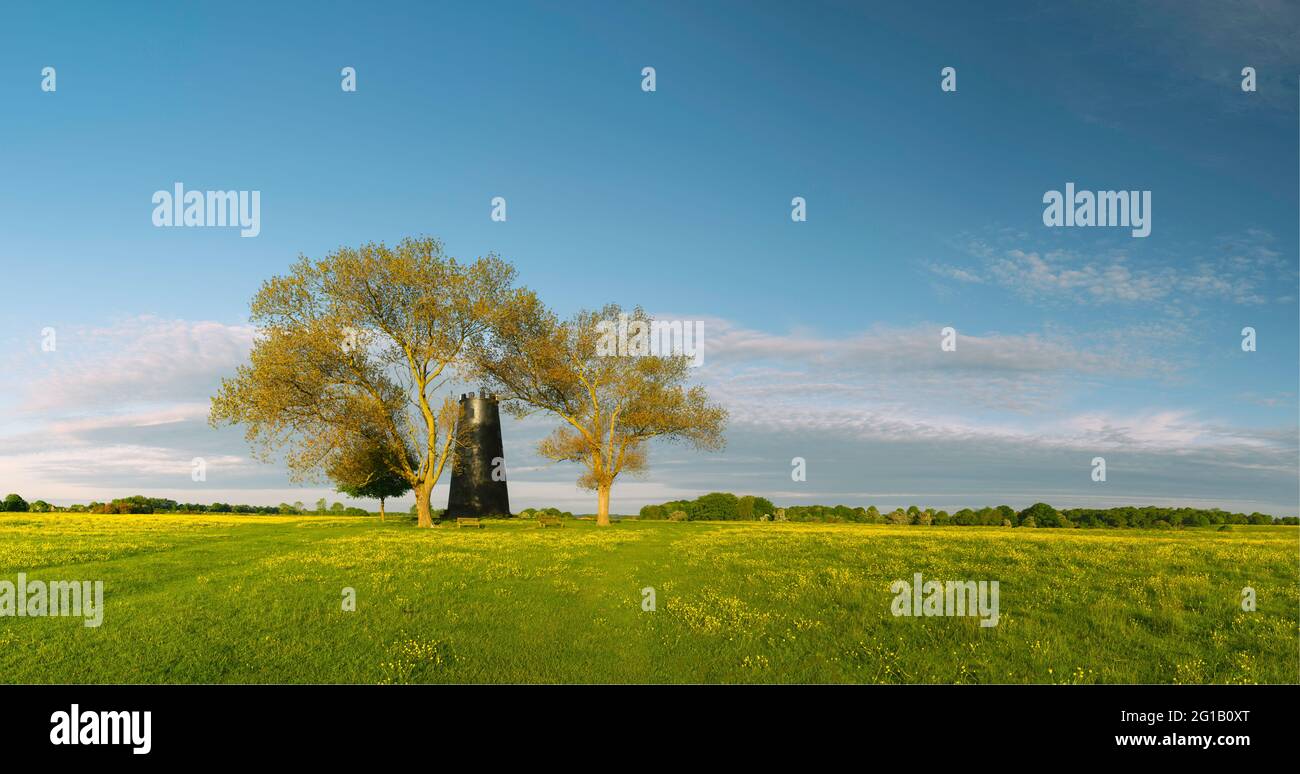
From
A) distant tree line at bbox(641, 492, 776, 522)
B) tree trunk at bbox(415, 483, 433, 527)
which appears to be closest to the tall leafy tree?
tree trunk at bbox(415, 483, 433, 527)

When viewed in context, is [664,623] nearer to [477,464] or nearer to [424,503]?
[424,503]

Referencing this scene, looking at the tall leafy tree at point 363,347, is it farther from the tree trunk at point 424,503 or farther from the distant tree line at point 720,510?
the distant tree line at point 720,510

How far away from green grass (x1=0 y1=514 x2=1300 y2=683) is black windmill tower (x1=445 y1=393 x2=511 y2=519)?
3746cm

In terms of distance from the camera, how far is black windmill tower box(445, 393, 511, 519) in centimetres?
6450

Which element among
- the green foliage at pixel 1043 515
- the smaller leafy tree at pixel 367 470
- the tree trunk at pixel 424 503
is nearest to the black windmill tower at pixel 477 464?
the smaller leafy tree at pixel 367 470

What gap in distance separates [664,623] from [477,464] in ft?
169

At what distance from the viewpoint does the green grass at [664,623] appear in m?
12.0

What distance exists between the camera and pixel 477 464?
2544 inches

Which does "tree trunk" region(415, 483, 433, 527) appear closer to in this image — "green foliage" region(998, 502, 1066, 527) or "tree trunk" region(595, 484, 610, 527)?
"tree trunk" region(595, 484, 610, 527)

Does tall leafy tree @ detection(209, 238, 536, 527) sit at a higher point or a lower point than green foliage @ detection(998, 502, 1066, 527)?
higher

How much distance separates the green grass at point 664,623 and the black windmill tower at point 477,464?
37456 millimetres

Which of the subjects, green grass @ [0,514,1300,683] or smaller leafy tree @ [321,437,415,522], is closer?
green grass @ [0,514,1300,683]

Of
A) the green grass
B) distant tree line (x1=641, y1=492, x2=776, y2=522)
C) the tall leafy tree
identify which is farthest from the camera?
distant tree line (x1=641, y1=492, x2=776, y2=522)
